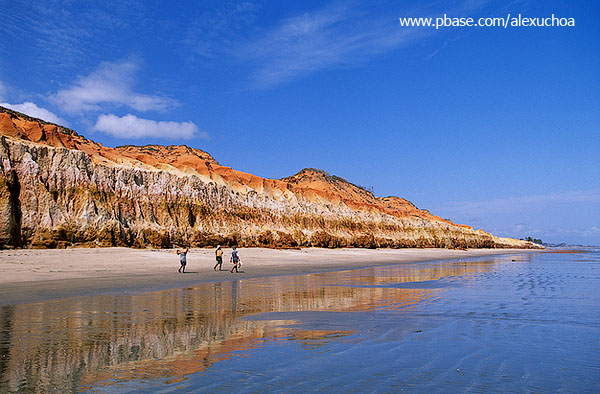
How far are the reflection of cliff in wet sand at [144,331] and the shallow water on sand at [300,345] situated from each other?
25 mm

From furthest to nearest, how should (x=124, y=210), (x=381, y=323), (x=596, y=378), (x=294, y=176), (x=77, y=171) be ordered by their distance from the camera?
(x=294, y=176)
(x=124, y=210)
(x=77, y=171)
(x=381, y=323)
(x=596, y=378)

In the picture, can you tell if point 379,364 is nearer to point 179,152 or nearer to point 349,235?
point 349,235

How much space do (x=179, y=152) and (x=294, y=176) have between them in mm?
51396

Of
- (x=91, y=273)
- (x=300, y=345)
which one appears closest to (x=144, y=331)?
(x=300, y=345)

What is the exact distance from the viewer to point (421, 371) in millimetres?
5758

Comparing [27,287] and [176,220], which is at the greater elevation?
[176,220]

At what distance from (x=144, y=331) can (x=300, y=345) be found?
3161 mm

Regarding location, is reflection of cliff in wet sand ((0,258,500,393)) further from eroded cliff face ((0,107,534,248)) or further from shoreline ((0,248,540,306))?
eroded cliff face ((0,107,534,248))

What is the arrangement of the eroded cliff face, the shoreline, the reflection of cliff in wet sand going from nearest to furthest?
1. the reflection of cliff in wet sand
2. the shoreline
3. the eroded cliff face

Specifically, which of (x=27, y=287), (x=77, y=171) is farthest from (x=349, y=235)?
(x=27, y=287)

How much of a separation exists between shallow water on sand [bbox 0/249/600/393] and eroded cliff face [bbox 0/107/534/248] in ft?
57.6

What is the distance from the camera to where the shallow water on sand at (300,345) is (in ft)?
17.4

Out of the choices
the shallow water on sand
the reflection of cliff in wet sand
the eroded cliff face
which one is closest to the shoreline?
the reflection of cliff in wet sand

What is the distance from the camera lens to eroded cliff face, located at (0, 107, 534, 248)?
90.6 ft
